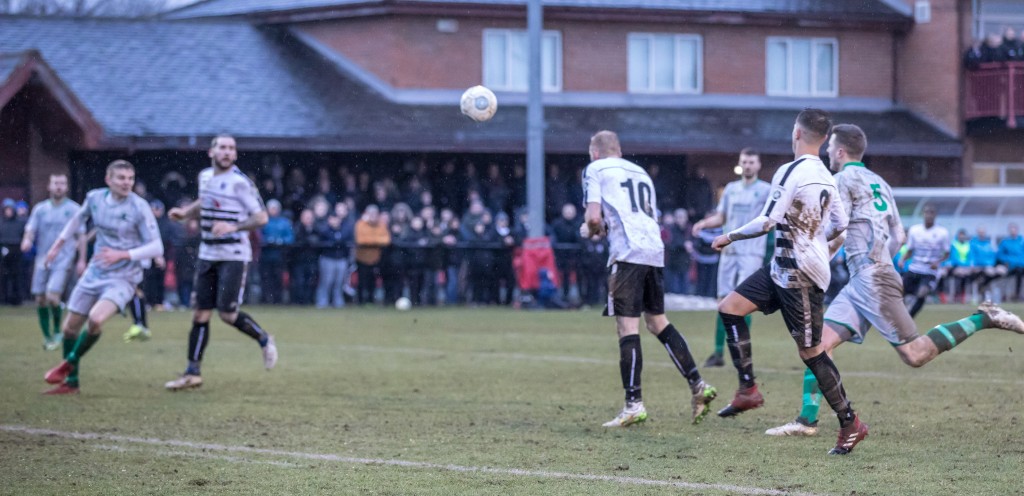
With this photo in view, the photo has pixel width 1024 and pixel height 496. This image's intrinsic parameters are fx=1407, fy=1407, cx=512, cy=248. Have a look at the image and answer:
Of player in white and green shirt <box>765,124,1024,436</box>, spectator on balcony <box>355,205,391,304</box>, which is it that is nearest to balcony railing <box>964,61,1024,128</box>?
spectator on balcony <box>355,205,391,304</box>

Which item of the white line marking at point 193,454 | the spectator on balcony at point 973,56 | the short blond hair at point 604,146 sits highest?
the spectator on balcony at point 973,56

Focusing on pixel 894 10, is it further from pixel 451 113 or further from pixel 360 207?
pixel 360 207

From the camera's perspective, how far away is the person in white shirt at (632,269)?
967 centimetres

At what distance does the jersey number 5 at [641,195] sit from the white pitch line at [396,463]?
2616mm

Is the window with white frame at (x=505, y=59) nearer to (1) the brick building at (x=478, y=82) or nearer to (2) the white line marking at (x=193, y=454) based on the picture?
(1) the brick building at (x=478, y=82)

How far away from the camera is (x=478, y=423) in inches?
390

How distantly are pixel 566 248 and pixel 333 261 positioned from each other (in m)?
4.31

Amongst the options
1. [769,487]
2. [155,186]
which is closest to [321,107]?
[155,186]

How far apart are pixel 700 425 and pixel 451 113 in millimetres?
21723

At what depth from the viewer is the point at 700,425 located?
9703 millimetres

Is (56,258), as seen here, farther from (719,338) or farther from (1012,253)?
(1012,253)

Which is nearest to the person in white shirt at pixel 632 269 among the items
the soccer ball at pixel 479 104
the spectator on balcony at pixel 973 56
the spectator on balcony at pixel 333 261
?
the soccer ball at pixel 479 104

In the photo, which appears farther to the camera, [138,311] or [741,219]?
[138,311]

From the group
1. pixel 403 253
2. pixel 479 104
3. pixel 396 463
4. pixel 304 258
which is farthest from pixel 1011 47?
pixel 396 463
